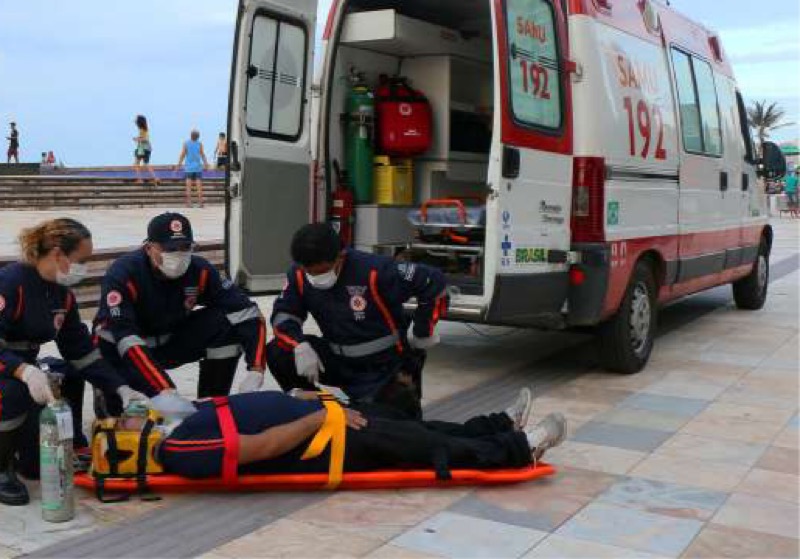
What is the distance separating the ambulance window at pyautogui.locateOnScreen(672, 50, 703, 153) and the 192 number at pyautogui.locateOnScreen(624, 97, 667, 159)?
1.64 ft

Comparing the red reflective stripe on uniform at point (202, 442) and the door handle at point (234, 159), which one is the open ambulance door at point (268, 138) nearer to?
the door handle at point (234, 159)

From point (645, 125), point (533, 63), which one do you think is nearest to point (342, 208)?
point (533, 63)

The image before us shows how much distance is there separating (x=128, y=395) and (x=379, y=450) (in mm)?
1112

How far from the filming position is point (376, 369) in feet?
15.1

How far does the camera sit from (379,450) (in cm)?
380

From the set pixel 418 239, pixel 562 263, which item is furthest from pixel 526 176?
pixel 418 239

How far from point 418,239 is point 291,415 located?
9.17 feet

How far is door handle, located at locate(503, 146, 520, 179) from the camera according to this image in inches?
202

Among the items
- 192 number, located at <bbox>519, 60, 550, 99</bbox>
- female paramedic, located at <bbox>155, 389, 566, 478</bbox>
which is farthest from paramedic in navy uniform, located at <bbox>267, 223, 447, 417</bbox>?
192 number, located at <bbox>519, 60, 550, 99</bbox>

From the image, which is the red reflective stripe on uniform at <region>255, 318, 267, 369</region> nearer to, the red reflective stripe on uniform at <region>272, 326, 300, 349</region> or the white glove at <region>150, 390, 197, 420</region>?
the red reflective stripe on uniform at <region>272, 326, 300, 349</region>

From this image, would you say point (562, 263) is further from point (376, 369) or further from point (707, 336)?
point (707, 336)

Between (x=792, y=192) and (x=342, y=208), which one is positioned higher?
(x=792, y=192)

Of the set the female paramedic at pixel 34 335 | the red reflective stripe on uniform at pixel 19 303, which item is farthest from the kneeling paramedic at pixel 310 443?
the red reflective stripe on uniform at pixel 19 303

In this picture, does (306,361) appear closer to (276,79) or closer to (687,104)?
(276,79)
